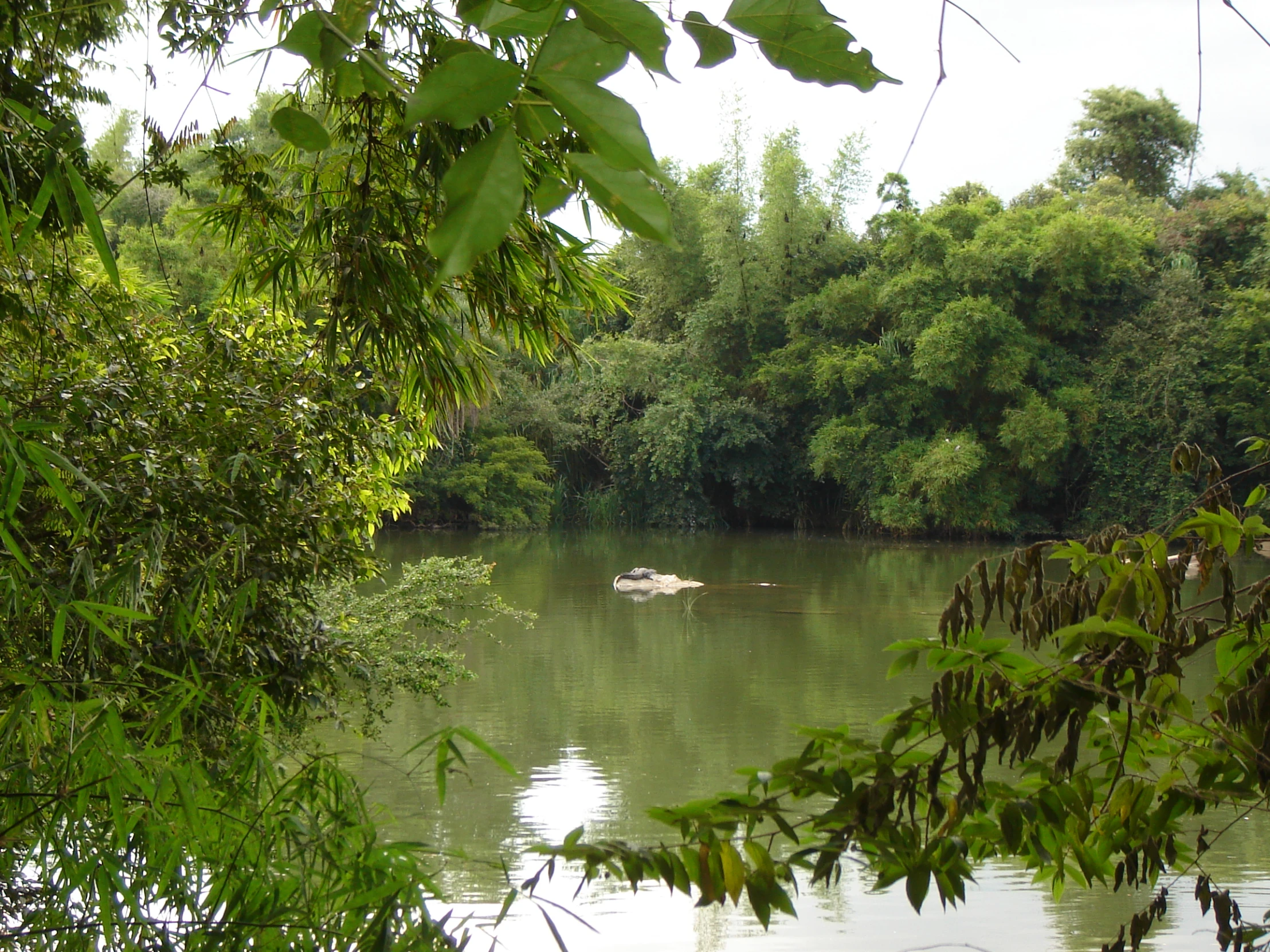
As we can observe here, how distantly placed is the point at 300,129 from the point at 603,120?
0.62ft

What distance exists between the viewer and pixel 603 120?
0.26 m

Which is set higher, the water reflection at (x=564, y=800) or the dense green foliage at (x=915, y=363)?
the dense green foliage at (x=915, y=363)

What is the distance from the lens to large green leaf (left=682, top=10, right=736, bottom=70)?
362 millimetres

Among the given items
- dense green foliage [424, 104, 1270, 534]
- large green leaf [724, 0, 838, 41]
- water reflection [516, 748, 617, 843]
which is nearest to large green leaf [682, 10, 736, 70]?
large green leaf [724, 0, 838, 41]

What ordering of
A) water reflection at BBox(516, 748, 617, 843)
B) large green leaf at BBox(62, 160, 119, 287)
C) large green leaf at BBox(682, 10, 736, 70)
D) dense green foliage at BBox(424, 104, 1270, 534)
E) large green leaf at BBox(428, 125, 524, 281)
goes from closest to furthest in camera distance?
1. large green leaf at BBox(428, 125, 524, 281)
2. large green leaf at BBox(682, 10, 736, 70)
3. large green leaf at BBox(62, 160, 119, 287)
4. water reflection at BBox(516, 748, 617, 843)
5. dense green foliage at BBox(424, 104, 1270, 534)

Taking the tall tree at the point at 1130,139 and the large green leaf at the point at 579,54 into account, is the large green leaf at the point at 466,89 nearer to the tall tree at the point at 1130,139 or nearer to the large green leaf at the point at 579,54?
the large green leaf at the point at 579,54

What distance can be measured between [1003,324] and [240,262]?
12.9m

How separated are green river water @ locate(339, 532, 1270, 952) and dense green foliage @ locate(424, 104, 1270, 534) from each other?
3.37m

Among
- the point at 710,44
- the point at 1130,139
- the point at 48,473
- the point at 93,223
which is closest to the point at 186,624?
the point at 48,473

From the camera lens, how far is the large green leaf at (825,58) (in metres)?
0.34

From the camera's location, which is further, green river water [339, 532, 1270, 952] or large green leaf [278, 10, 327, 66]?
green river water [339, 532, 1270, 952]

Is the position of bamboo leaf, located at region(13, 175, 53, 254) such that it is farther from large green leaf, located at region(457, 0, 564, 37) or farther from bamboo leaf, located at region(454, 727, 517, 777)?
large green leaf, located at region(457, 0, 564, 37)

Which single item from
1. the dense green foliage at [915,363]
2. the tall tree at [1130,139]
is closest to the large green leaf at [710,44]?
the dense green foliage at [915,363]

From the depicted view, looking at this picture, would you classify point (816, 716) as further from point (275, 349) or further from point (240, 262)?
point (240, 262)
